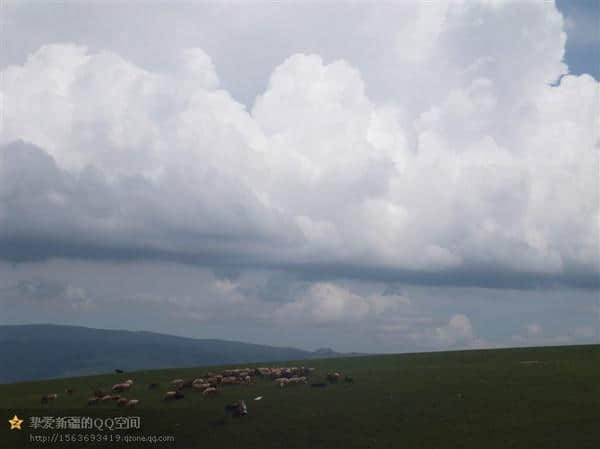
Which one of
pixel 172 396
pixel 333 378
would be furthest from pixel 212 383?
pixel 333 378

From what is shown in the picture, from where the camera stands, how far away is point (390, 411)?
50000 mm

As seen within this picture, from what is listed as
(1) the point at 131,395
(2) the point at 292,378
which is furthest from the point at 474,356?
(1) the point at 131,395

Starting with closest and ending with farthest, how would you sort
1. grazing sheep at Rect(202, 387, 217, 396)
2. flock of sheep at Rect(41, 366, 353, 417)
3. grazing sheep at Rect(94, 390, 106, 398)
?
grazing sheep at Rect(202, 387, 217, 396), flock of sheep at Rect(41, 366, 353, 417), grazing sheep at Rect(94, 390, 106, 398)

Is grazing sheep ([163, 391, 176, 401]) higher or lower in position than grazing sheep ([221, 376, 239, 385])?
lower

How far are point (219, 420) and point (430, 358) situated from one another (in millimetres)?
53707

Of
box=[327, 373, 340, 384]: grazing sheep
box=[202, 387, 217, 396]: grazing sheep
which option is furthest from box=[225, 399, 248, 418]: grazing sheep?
box=[327, 373, 340, 384]: grazing sheep

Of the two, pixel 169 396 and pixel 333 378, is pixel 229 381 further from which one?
pixel 333 378

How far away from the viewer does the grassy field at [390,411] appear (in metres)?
42.4

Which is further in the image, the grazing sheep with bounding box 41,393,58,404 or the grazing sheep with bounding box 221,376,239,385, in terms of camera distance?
the grazing sheep with bounding box 221,376,239,385

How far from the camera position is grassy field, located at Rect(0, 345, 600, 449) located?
1671 inches

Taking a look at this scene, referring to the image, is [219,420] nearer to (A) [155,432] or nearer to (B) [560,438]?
(A) [155,432]

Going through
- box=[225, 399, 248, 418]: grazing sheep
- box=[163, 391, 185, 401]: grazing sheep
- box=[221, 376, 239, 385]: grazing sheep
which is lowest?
box=[225, 399, 248, 418]: grazing sheep

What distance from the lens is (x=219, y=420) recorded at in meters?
48.3

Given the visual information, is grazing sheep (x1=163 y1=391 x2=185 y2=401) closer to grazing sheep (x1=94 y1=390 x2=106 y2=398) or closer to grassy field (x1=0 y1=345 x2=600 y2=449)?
grassy field (x1=0 y1=345 x2=600 y2=449)
